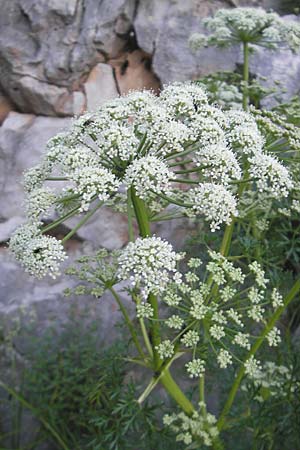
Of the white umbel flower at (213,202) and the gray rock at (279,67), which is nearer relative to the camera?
the white umbel flower at (213,202)

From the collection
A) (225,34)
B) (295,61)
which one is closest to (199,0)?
(295,61)

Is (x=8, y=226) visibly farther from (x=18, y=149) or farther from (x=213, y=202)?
(x=213, y=202)

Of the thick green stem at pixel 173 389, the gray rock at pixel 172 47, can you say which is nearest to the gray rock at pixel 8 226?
the gray rock at pixel 172 47

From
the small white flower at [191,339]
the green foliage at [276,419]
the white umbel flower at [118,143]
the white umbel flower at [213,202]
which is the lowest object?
the green foliage at [276,419]

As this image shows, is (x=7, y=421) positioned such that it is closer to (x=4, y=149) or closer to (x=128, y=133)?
(x=4, y=149)

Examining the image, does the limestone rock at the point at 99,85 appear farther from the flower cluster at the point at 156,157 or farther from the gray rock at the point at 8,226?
the flower cluster at the point at 156,157

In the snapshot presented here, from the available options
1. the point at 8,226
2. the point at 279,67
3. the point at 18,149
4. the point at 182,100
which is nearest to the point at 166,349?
the point at 182,100

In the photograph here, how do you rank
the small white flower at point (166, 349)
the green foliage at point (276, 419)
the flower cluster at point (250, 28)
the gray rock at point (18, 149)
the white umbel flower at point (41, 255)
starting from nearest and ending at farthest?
the white umbel flower at point (41, 255), the small white flower at point (166, 349), the green foliage at point (276, 419), the flower cluster at point (250, 28), the gray rock at point (18, 149)
